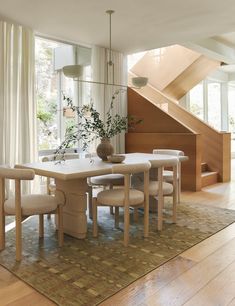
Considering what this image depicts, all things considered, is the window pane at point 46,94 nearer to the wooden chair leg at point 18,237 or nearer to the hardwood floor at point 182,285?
the wooden chair leg at point 18,237

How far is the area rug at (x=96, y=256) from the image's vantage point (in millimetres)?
2074

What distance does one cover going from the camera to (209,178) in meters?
5.78

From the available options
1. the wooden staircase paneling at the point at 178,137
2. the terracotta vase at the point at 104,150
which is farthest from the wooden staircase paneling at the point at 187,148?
the terracotta vase at the point at 104,150

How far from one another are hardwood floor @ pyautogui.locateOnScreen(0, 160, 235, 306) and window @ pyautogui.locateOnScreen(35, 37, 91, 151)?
3369 mm

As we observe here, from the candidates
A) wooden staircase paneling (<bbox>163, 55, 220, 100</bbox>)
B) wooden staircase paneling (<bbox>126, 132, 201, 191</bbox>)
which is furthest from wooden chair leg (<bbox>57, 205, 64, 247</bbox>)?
wooden staircase paneling (<bbox>163, 55, 220, 100</bbox>)

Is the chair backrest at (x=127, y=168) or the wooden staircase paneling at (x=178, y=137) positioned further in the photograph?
the wooden staircase paneling at (x=178, y=137)

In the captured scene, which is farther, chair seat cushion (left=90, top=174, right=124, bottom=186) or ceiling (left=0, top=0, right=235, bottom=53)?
ceiling (left=0, top=0, right=235, bottom=53)

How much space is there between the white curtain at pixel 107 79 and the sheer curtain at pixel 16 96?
1425 millimetres

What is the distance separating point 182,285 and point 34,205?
51.4 inches

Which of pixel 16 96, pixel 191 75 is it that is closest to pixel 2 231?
pixel 16 96

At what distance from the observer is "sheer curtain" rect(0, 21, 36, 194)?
14.1 ft

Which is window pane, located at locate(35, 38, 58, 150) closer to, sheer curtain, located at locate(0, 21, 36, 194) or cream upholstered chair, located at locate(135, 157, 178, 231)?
sheer curtain, located at locate(0, 21, 36, 194)

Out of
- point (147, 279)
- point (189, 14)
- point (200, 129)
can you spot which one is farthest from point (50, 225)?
point (200, 129)

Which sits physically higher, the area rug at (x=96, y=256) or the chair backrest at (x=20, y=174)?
the chair backrest at (x=20, y=174)
